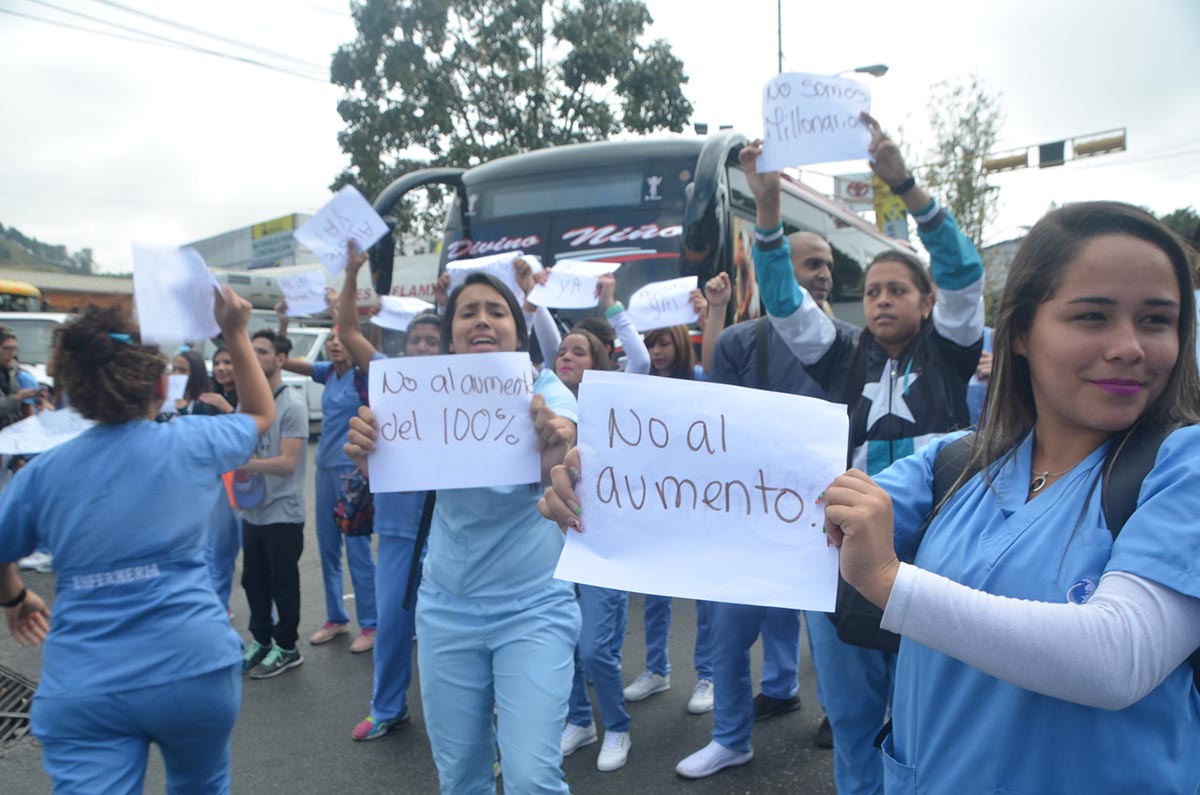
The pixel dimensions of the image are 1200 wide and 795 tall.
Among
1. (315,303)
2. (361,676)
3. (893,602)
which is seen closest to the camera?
(893,602)

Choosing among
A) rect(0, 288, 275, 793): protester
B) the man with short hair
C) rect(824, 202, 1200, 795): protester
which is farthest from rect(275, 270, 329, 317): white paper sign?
rect(824, 202, 1200, 795): protester

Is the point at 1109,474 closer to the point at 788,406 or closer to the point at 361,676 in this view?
the point at 788,406

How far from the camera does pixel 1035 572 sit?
1.21 m

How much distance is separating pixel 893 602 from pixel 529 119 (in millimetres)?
19192

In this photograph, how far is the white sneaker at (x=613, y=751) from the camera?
3.49 metres

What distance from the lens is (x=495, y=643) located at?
2.40 m

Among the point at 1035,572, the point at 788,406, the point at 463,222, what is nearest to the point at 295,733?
the point at 788,406

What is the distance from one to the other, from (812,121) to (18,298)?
2292cm

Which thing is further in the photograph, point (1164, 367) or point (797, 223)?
point (797, 223)

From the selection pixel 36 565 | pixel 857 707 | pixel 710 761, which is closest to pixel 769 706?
pixel 710 761

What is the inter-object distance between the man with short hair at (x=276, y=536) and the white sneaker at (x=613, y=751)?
1.97 m

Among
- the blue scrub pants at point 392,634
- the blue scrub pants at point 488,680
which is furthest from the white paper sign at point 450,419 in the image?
the blue scrub pants at point 392,634

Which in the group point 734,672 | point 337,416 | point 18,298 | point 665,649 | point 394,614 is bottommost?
point 665,649

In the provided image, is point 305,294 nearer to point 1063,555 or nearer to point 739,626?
point 739,626
